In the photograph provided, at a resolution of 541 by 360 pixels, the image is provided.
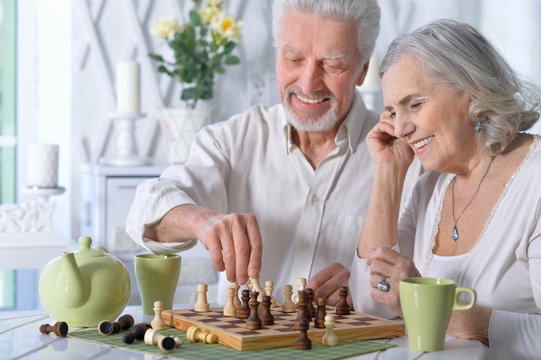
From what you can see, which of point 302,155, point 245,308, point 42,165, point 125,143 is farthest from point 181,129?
point 245,308

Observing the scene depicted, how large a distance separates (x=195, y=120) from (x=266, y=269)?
135 centimetres

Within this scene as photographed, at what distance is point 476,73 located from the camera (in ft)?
4.76

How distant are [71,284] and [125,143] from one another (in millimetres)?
1803

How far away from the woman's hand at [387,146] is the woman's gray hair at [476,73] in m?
0.19

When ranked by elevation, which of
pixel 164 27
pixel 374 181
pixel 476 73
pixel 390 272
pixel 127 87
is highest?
pixel 164 27

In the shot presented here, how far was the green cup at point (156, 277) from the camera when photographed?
144cm

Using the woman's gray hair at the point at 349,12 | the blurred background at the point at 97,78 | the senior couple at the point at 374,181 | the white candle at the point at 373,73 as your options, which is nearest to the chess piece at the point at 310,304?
the senior couple at the point at 374,181

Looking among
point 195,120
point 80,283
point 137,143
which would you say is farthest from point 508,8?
point 80,283

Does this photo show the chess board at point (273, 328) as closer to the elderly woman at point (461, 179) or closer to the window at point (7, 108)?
the elderly woman at point (461, 179)

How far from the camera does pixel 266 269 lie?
6.08 feet

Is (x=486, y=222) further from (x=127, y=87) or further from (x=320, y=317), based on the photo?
(x=127, y=87)

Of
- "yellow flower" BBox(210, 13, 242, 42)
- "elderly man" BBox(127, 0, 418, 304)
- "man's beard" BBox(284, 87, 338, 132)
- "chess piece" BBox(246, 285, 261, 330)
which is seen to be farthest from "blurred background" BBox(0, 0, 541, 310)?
"chess piece" BBox(246, 285, 261, 330)

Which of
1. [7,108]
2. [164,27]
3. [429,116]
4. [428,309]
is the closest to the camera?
[428,309]

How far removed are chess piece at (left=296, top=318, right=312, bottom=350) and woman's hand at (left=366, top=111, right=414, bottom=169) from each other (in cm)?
59
